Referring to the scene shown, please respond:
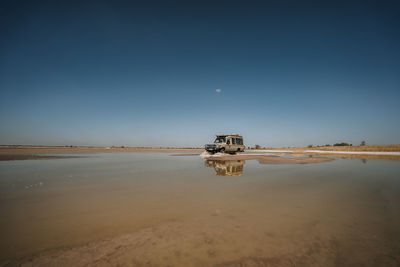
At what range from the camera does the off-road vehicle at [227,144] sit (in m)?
22.1

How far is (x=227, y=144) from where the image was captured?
2336 cm

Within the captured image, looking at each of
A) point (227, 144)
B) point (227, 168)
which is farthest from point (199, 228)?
point (227, 144)

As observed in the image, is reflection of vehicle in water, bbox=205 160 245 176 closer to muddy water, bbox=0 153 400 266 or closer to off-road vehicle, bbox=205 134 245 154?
muddy water, bbox=0 153 400 266

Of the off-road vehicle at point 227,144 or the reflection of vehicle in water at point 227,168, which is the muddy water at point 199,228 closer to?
the reflection of vehicle in water at point 227,168

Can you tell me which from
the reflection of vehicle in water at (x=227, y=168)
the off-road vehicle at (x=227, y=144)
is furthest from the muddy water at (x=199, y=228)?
the off-road vehicle at (x=227, y=144)

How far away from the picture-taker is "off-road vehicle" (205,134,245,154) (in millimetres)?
22141

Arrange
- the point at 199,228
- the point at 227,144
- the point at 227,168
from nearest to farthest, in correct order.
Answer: the point at 199,228, the point at 227,168, the point at 227,144

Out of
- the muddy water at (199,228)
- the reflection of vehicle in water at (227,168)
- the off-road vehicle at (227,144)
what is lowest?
the muddy water at (199,228)

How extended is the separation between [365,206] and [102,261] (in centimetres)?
505

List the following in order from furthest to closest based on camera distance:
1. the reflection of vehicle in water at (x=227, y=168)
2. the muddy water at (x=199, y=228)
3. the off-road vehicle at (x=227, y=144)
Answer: the off-road vehicle at (x=227, y=144) → the reflection of vehicle in water at (x=227, y=168) → the muddy water at (x=199, y=228)

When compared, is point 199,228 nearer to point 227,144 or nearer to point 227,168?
point 227,168

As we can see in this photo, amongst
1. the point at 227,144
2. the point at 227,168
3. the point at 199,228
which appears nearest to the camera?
the point at 199,228

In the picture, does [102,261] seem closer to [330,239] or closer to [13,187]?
[330,239]

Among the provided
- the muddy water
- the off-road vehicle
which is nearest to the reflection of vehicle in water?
the muddy water
